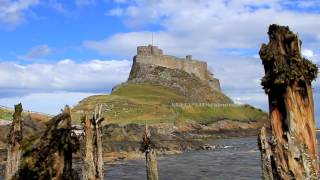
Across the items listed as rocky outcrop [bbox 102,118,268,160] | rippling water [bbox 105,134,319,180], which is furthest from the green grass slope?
rippling water [bbox 105,134,319,180]

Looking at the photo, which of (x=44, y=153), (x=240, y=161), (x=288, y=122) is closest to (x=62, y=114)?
(x=44, y=153)

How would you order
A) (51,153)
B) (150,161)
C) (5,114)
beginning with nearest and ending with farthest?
(51,153) < (150,161) < (5,114)

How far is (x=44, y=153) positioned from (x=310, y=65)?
526cm

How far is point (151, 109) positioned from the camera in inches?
5965

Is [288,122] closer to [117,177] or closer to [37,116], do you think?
[117,177]

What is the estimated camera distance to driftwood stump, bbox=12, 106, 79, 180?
7.04 m

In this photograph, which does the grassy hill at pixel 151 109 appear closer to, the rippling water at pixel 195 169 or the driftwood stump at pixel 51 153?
the rippling water at pixel 195 169

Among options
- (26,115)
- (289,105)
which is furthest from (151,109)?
(289,105)

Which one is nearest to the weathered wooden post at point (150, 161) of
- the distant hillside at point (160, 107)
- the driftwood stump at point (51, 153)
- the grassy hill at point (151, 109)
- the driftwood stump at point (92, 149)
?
the driftwood stump at point (92, 149)

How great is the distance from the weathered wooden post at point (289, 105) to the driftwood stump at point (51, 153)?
3905mm

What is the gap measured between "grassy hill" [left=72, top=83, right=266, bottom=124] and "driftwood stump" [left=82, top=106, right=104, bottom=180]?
105 m

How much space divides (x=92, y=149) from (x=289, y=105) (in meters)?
14.8

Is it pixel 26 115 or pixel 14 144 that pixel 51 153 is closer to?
pixel 14 144

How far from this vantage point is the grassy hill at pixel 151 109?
144m
